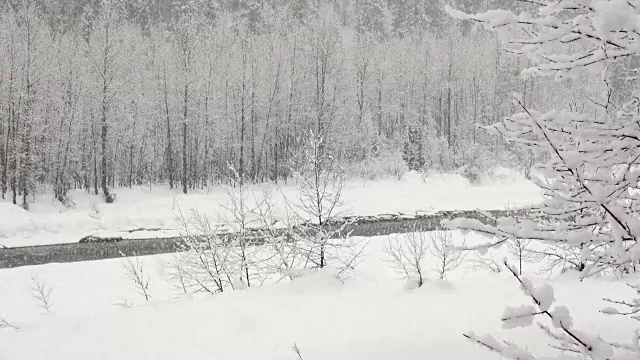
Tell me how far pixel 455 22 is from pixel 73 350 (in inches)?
2529

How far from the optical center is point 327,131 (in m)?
36.2

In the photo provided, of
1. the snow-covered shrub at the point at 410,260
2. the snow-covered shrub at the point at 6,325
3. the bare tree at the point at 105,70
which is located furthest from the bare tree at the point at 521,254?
the bare tree at the point at 105,70

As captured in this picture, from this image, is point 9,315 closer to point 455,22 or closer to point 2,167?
point 2,167

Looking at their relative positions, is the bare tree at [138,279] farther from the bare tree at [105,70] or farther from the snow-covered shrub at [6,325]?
the bare tree at [105,70]

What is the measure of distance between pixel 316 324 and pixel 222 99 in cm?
3191

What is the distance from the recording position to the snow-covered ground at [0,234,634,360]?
5.96 metres

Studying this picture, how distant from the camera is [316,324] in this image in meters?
7.79

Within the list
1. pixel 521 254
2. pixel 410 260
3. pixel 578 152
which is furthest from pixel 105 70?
pixel 578 152

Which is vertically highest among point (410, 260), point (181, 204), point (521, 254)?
point (181, 204)

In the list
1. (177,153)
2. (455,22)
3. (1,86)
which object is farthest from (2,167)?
(455,22)

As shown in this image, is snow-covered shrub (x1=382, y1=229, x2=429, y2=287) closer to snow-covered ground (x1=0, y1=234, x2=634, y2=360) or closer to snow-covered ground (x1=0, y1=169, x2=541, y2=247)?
snow-covered ground (x1=0, y1=234, x2=634, y2=360)

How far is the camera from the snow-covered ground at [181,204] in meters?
21.7

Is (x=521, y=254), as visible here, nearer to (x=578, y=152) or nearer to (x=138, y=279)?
(x=138, y=279)

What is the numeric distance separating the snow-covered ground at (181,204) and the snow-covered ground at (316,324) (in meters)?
8.05
